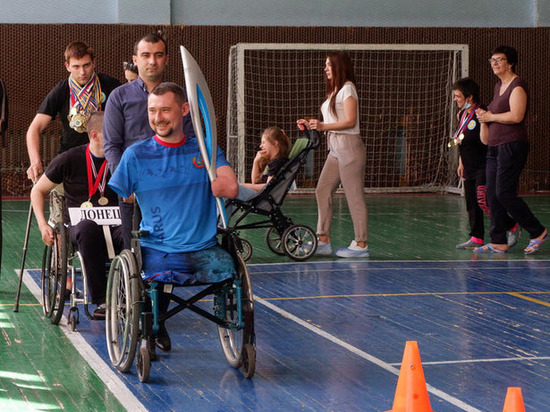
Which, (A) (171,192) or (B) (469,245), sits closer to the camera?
(A) (171,192)

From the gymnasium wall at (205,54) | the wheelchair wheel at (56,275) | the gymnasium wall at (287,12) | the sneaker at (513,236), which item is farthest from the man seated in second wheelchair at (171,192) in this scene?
the gymnasium wall at (287,12)

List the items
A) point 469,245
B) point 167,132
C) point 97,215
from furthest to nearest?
→ point 469,245 → point 97,215 → point 167,132

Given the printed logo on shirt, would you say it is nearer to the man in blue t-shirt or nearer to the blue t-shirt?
the blue t-shirt

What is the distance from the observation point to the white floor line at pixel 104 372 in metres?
3.79

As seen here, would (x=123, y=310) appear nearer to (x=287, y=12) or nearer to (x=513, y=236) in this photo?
(x=513, y=236)

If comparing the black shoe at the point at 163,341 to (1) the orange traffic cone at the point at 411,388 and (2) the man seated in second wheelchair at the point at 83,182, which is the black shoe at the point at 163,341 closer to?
(2) the man seated in second wheelchair at the point at 83,182

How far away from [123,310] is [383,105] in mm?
11768

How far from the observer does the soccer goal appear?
604 inches

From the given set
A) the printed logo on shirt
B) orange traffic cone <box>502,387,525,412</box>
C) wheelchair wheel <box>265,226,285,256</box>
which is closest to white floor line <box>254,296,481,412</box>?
orange traffic cone <box>502,387,525,412</box>

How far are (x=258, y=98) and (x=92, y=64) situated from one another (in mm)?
9511

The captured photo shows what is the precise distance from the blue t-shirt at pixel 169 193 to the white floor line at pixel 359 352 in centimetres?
100

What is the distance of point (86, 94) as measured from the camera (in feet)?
19.2

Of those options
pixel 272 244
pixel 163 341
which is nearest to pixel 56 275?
pixel 163 341

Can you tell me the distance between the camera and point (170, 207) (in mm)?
4230
